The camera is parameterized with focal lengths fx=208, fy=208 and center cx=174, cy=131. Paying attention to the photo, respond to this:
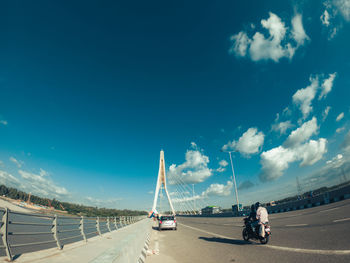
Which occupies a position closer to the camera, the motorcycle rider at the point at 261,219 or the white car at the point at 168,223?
the motorcycle rider at the point at 261,219

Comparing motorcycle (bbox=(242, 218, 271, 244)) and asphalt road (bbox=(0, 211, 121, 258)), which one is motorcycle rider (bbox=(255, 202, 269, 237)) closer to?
motorcycle (bbox=(242, 218, 271, 244))

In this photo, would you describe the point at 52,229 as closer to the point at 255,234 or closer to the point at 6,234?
the point at 6,234

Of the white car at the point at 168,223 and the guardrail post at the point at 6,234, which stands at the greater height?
the guardrail post at the point at 6,234

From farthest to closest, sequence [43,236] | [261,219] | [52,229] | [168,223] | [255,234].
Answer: [43,236] < [168,223] < [255,234] < [261,219] < [52,229]

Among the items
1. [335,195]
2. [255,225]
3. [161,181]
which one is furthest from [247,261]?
[161,181]

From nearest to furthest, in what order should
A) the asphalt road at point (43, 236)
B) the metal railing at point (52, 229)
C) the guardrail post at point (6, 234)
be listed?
the guardrail post at point (6, 234) < the metal railing at point (52, 229) < the asphalt road at point (43, 236)

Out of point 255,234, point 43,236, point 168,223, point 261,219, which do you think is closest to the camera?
point 261,219

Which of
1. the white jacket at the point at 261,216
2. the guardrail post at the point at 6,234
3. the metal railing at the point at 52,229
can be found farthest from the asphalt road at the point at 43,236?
the white jacket at the point at 261,216

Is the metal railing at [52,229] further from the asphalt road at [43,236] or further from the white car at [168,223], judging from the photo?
the white car at [168,223]

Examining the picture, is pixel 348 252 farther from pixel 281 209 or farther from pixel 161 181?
pixel 161 181

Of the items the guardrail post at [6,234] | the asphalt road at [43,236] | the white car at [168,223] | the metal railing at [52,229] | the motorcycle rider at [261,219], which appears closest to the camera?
the guardrail post at [6,234]

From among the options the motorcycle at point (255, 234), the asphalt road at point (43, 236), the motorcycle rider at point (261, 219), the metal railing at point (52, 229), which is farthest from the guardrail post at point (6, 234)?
the motorcycle at point (255, 234)

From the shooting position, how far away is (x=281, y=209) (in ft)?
99.5

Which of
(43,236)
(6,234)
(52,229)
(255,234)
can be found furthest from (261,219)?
(43,236)
